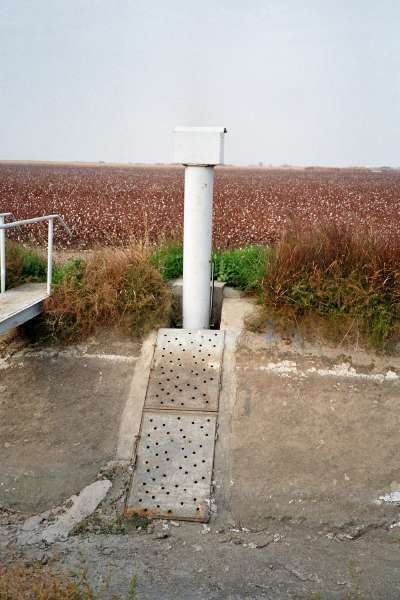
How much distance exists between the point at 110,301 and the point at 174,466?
7.38 feet

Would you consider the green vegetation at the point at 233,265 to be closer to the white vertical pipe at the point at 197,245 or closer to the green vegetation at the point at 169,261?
the green vegetation at the point at 169,261

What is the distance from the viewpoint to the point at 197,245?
21.6ft

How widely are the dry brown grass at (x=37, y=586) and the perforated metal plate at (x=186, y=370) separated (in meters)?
2.25

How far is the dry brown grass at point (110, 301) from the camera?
6.80m

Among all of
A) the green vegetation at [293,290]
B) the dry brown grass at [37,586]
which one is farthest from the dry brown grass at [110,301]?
the dry brown grass at [37,586]

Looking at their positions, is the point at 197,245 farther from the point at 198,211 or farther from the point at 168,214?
the point at 168,214

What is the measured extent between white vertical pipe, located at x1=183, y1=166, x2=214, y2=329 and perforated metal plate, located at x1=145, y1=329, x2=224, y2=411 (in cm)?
28

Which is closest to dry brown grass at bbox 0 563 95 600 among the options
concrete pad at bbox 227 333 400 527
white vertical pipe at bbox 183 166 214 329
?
concrete pad at bbox 227 333 400 527

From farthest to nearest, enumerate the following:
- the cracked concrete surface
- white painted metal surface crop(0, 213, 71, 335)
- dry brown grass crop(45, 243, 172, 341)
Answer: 1. dry brown grass crop(45, 243, 172, 341)
2. white painted metal surface crop(0, 213, 71, 335)
3. the cracked concrete surface

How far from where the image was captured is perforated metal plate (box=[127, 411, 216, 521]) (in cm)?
522

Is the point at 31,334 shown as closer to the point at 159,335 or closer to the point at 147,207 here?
the point at 159,335

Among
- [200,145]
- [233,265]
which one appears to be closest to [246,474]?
[233,265]

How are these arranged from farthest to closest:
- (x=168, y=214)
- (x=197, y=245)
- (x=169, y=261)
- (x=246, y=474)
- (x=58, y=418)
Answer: (x=168, y=214) → (x=169, y=261) → (x=197, y=245) → (x=58, y=418) → (x=246, y=474)

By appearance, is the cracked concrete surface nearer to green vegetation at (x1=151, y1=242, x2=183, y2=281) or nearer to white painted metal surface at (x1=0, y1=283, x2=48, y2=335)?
white painted metal surface at (x1=0, y1=283, x2=48, y2=335)
